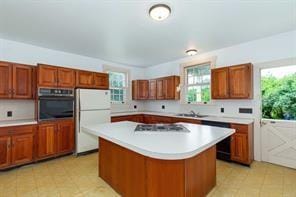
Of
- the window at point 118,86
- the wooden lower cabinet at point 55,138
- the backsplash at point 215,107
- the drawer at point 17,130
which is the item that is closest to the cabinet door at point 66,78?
the wooden lower cabinet at point 55,138

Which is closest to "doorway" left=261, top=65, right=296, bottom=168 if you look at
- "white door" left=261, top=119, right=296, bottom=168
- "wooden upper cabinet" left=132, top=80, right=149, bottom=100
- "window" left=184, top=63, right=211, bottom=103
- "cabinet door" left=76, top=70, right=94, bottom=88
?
"white door" left=261, top=119, right=296, bottom=168

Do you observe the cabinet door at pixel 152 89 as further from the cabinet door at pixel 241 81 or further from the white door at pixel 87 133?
the cabinet door at pixel 241 81

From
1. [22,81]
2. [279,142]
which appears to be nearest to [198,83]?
[279,142]

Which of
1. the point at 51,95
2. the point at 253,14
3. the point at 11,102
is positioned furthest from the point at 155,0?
the point at 11,102

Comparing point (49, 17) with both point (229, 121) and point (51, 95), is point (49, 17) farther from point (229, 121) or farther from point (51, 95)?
point (229, 121)

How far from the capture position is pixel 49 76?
12.1 feet

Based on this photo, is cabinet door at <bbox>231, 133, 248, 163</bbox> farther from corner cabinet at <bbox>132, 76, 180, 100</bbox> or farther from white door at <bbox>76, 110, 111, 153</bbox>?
white door at <bbox>76, 110, 111, 153</bbox>

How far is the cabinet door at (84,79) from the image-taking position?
4188mm

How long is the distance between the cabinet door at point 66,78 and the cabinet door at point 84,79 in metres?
0.12

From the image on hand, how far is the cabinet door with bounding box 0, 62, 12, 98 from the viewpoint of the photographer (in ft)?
10.7

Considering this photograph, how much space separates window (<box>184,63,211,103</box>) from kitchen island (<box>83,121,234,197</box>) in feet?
8.40

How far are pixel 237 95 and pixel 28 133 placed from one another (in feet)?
14.3

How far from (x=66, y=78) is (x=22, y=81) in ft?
2.76

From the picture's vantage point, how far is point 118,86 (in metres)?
5.84
